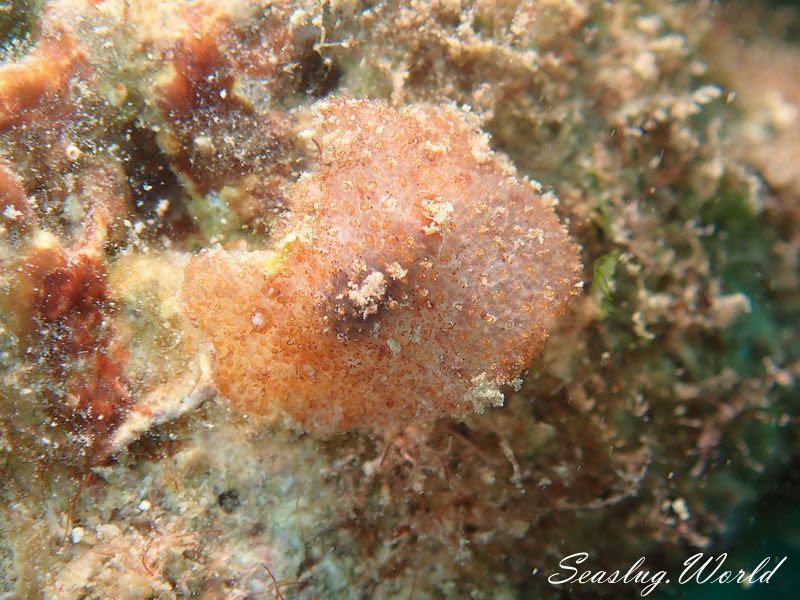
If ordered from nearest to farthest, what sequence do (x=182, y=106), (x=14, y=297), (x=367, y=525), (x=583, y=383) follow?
(x=14, y=297), (x=182, y=106), (x=367, y=525), (x=583, y=383)

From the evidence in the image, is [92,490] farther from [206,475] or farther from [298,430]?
[298,430]

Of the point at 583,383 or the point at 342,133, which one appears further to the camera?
the point at 583,383

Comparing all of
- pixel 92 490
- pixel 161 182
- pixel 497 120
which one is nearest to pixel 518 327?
pixel 497 120

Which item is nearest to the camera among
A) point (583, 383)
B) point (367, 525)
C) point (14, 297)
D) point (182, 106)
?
point (14, 297)

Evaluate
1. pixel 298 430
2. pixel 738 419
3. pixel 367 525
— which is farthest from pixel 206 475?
pixel 738 419

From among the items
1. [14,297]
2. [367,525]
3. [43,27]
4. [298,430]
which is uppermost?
[43,27]

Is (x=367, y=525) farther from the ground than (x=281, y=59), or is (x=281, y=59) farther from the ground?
(x=281, y=59)
